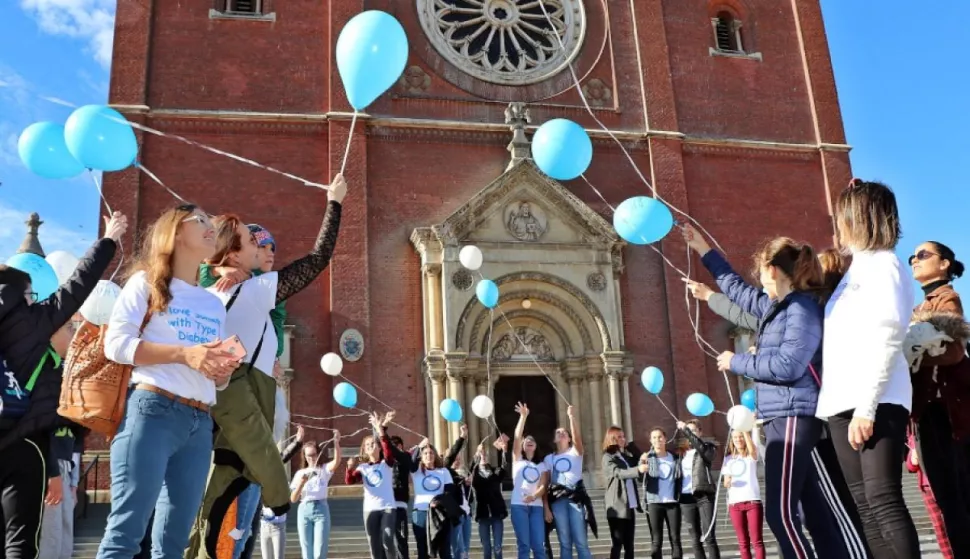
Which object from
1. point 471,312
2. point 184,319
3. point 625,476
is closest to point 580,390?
point 471,312

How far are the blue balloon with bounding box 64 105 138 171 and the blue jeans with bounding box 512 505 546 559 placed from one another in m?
5.61

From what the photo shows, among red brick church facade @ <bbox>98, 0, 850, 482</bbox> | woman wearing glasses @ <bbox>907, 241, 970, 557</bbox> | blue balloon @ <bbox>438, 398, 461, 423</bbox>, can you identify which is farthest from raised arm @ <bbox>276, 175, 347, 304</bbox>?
red brick church facade @ <bbox>98, 0, 850, 482</bbox>

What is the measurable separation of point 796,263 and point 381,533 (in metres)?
6.10

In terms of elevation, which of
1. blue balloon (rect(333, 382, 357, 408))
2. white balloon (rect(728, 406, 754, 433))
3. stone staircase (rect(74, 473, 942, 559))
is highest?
blue balloon (rect(333, 382, 357, 408))

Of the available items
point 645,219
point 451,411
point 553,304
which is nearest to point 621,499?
point 645,219

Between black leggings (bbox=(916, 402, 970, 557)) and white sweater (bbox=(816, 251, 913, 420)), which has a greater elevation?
white sweater (bbox=(816, 251, 913, 420))

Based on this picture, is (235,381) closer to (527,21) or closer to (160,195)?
(160,195)

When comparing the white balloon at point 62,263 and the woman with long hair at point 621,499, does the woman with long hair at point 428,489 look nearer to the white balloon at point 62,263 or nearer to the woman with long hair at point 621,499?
the woman with long hair at point 621,499

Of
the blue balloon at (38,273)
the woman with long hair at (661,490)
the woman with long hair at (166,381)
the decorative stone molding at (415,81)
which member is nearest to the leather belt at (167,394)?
the woman with long hair at (166,381)

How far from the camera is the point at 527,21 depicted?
67.5 ft

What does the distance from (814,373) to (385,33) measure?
13.5ft

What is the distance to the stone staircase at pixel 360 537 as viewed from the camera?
1131cm

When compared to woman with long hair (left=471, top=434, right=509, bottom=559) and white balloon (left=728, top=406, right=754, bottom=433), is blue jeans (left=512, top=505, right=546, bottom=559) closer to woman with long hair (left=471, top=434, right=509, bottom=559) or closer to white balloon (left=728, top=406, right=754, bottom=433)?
woman with long hair (left=471, top=434, right=509, bottom=559)

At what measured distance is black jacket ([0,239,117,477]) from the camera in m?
4.02
